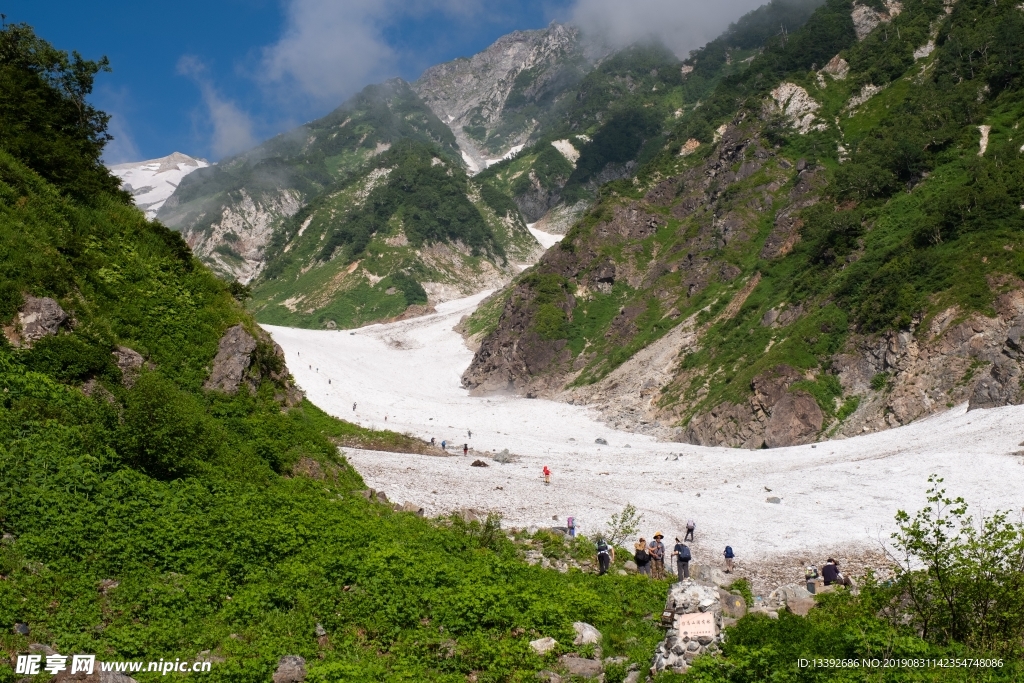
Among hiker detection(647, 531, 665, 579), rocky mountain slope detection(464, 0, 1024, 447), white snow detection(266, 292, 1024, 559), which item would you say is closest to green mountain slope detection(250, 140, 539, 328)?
rocky mountain slope detection(464, 0, 1024, 447)

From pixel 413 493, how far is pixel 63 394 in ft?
39.8

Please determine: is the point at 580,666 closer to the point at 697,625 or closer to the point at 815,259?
the point at 697,625

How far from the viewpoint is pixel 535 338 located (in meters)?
82.0

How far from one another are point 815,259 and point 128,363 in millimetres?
53398

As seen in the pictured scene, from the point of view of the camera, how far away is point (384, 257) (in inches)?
6398

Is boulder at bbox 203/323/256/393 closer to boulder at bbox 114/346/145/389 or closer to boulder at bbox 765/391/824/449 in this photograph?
boulder at bbox 114/346/145/389

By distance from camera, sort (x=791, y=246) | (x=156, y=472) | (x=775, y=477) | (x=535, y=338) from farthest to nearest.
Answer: (x=535, y=338), (x=791, y=246), (x=775, y=477), (x=156, y=472)

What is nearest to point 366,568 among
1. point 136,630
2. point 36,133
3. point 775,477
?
point 136,630

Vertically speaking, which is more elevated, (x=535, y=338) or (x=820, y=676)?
(x=535, y=338)

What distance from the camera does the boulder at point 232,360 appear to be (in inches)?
790

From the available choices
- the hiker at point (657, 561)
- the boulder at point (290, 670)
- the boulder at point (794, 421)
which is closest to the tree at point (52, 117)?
the boulder at point (290, 670)

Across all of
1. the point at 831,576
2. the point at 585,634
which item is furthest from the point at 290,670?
the point at 831,576

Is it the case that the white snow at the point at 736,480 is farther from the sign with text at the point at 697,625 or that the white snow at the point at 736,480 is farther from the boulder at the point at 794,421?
the sign with text at the point at 697,625

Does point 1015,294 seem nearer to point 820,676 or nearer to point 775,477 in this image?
point 775,477
